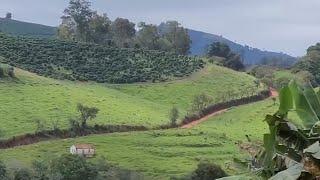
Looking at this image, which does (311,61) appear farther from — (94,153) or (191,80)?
(94,153)

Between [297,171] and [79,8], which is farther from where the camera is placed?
[79,8]

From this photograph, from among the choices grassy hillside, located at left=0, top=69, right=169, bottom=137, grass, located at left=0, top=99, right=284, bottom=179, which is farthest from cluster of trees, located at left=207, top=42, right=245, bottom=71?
grass, located at left=0, top=99, right=284, bottom=179

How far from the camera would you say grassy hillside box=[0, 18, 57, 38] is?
15450 centimetres

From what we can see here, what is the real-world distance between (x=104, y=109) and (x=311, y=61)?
40660 millimetres

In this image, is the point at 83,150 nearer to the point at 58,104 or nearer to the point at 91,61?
the point at 58,104

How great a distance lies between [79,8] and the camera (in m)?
92.1

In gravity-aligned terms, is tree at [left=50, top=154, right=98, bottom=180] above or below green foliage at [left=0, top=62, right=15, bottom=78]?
below

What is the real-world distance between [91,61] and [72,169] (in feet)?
156

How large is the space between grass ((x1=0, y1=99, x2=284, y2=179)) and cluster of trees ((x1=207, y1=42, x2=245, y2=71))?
139ft

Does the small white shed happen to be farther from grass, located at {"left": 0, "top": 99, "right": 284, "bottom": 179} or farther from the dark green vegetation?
the dark green vegetation

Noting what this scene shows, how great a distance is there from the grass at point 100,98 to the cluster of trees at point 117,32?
20.7 m

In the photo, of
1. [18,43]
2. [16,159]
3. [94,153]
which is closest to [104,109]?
[94,153]

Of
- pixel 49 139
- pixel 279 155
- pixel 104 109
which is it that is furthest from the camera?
pixel 104 109

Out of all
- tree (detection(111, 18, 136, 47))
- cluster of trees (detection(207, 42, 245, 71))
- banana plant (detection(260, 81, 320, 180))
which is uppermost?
banana plant (detection(260, 81, 320, 180))
